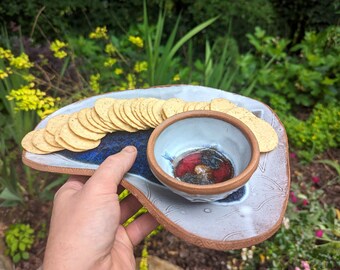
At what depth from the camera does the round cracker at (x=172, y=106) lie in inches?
78.0

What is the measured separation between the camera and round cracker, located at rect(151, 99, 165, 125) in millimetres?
2012

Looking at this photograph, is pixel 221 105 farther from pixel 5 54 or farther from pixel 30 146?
pixel 5 54

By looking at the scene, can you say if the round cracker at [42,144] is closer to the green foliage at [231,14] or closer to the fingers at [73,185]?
the fingers at [73,185]

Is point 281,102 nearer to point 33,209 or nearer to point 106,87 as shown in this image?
point 106,87

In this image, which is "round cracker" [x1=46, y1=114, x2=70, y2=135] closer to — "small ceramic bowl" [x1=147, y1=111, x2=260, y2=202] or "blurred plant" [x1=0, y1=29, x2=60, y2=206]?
"blurred plant" [x1=0, y1=29, x2=60, y2=206]

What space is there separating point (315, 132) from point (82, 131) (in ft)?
7.08

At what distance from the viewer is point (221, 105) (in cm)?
205

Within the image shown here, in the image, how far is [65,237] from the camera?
164cm

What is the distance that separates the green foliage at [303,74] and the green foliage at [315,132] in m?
0.28

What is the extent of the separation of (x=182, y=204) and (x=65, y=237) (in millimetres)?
558

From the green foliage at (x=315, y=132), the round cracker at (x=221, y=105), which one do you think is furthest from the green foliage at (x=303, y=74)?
the round cracker at (x=221, y=105)

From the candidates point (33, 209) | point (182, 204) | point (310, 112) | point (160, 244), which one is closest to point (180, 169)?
point (182, 204)


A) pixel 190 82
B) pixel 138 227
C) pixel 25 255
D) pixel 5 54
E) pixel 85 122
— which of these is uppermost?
pixel 5 54

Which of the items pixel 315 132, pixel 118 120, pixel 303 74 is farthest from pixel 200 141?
pixel 303 74
